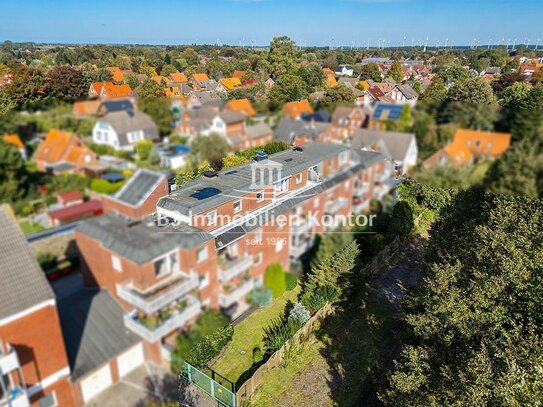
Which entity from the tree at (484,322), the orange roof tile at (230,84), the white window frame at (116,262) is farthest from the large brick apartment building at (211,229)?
the orange roof tile at (230,84)

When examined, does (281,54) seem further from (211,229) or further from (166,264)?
(166,264)

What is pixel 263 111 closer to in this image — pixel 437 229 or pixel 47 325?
pixel 47 325

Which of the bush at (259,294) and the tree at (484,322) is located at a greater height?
the bush at (259,294)

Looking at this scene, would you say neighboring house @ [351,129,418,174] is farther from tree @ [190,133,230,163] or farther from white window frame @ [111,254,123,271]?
white window frame @ [111,254,123,271]

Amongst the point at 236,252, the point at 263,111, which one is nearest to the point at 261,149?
the point at 263,111

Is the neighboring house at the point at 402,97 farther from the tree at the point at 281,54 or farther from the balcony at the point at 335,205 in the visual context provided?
the tree at the point at 281,54

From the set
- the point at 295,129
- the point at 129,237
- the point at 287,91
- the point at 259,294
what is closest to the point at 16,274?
the point at 129,237
